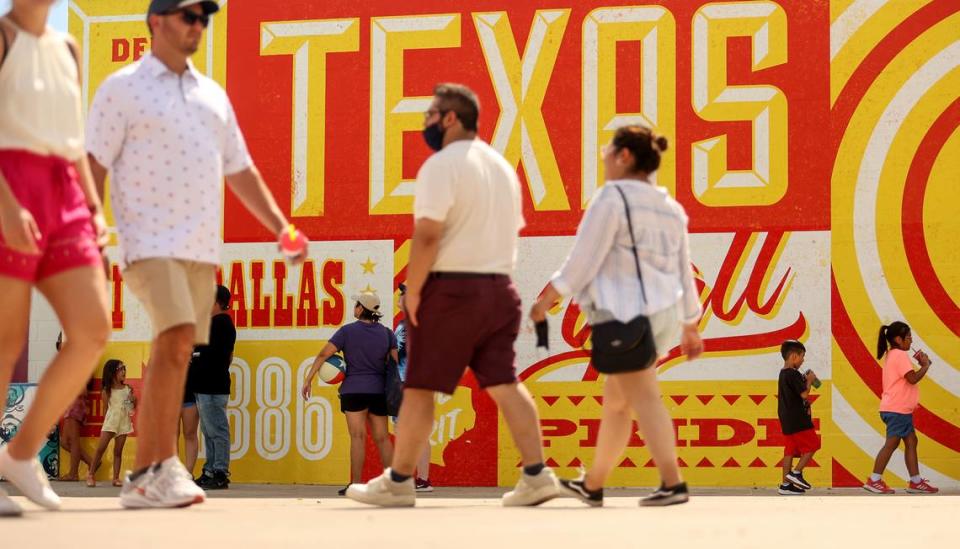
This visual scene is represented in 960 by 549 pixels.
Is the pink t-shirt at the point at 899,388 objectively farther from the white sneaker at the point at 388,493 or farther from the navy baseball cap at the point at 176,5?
the navy baseball cap at the point at 176,5

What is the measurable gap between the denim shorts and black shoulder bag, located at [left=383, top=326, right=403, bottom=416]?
417cm

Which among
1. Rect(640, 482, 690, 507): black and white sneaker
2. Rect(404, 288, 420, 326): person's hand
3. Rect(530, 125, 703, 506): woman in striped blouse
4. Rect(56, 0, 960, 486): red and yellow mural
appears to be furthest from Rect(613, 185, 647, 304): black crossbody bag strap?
Rect(56, 0, 960, 486): red and yellow mural

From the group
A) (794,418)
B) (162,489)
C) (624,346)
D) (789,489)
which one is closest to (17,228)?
(162,489)

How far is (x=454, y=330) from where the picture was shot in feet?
21.0

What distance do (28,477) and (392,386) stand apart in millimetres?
6687

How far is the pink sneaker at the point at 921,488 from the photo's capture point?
1327cm

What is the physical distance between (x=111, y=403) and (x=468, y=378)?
3.25 meters

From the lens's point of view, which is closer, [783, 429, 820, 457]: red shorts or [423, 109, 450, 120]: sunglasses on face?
[423, 109, 450, 120]: sunglasses on face

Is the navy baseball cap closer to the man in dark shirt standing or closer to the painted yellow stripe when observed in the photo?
the man in dark shirt standing

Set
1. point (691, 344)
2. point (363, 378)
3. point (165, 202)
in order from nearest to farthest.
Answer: point (165, 202) → point (691, 344) → point (363, 378)

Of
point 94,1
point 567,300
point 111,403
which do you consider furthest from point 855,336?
point 94,1

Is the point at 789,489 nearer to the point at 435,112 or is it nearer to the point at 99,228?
the point at 435,112

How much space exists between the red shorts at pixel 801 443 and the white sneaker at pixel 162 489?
8.25 meters

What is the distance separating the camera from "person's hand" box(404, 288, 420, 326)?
639cm
